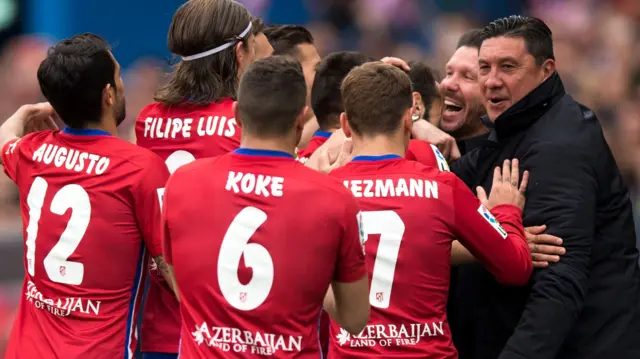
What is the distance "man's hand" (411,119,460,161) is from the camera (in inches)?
211

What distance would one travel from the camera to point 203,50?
16.3 ft

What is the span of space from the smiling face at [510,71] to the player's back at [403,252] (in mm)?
604

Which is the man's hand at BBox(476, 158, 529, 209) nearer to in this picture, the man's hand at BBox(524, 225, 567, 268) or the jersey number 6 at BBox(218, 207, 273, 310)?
the man's hand at BBox(524, 225, 567, 268)

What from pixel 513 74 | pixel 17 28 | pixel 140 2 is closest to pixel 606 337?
pixel 513 74

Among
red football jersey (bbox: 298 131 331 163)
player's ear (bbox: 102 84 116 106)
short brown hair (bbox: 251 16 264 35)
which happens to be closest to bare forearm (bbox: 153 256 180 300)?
player's ear (bbox: 102 84 116 106)

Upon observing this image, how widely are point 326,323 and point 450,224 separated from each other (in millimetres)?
1014

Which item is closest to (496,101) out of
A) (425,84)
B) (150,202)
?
(425,84)

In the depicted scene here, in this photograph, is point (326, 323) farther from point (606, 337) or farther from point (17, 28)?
point (17, 28)

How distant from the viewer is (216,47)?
4.96 metres

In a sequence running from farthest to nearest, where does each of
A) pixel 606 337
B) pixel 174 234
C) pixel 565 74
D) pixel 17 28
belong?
1. pixel 17 28
2. pixel 565 74
3. pixel 606 337
4. pixel 174 234

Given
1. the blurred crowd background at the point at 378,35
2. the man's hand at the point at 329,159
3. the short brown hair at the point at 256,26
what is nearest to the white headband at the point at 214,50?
the short brown hair at the point at 256,26

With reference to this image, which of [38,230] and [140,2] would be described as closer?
[38,230]

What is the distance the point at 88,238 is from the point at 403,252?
1243mm

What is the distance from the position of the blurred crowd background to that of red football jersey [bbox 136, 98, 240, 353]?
450cm
